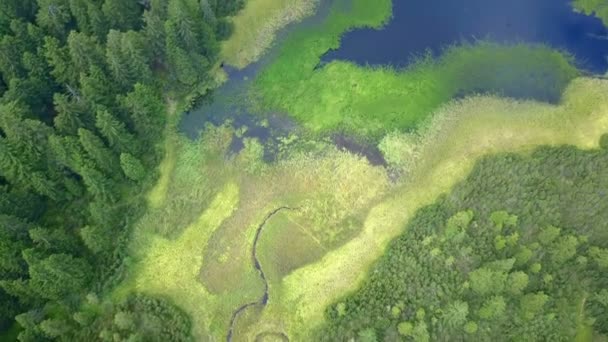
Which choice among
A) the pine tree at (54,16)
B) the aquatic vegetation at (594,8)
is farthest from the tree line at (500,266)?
the pine tree at (54,16)

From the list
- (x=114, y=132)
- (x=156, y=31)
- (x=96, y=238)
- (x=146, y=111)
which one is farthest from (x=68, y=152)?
(x=156, y=31)

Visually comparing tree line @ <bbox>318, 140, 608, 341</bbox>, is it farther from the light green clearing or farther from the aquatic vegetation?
the aquatic vegetation

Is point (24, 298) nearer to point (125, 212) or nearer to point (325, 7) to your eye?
point (125, 212)

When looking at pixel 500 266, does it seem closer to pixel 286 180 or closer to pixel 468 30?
pixel 286 180

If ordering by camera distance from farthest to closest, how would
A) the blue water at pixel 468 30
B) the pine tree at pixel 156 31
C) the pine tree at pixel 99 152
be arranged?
1. the blue water at pixel 468 30
2. the pine tree at pixel 156 31
3. the pine tree at pixel 99 152

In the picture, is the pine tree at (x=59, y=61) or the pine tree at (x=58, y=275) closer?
the pine tree at (x=58, y=275)

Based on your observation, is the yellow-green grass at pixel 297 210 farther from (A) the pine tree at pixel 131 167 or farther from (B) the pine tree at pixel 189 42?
(B) the pine tree at pixel 189 42

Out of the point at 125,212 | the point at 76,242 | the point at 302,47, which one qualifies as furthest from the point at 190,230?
the point at 302,47
